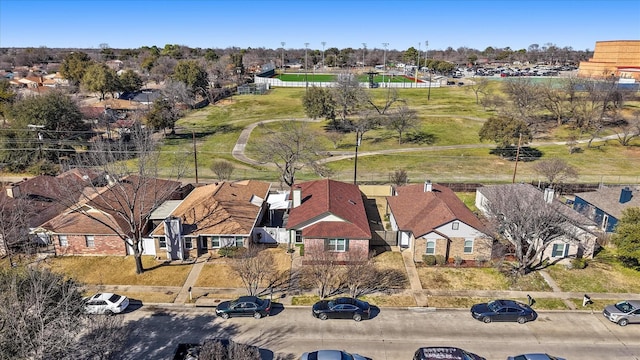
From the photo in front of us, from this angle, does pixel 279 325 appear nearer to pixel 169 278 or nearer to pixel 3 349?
pixel 169 278

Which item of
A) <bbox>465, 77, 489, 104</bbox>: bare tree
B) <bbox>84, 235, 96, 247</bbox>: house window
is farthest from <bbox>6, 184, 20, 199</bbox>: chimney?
<bbox>465, 77, 489, 104</bbox>: bare tree

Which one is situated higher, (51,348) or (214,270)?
(51,348)

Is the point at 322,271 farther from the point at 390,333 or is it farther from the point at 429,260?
the point at 429,260

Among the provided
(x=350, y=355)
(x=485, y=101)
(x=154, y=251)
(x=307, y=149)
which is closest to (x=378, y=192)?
(x=307, y=149)

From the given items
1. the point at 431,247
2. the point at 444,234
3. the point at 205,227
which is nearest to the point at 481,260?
the point at 444,234

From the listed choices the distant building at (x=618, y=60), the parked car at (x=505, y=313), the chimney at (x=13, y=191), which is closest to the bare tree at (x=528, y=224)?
the parked car at (x=505, y=313)

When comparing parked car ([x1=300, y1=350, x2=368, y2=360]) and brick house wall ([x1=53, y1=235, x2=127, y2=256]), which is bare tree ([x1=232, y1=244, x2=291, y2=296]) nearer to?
parked car ([x1=300, y1=350, x2=368, y2=360])
